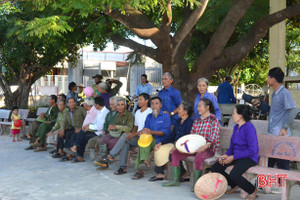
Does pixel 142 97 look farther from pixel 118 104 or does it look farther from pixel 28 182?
pixel 28 182

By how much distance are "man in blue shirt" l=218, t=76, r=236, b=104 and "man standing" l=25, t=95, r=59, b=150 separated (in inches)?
183

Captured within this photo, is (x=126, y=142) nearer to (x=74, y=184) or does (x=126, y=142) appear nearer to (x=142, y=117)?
(x=142, y=117)

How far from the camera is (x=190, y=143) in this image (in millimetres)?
5664

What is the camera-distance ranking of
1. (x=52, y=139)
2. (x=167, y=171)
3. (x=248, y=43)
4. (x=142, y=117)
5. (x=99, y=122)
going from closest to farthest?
(x=167, y=171) < (x=142, y=117) < (x=99, y=122) < (x=52, y=139) < (x=248, y=43)

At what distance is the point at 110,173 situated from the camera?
23.2 ft

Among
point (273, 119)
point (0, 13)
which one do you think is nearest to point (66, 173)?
point (273, 119)

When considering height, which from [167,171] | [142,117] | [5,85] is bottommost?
[167,171]

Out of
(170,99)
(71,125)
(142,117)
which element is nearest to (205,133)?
(170,99)

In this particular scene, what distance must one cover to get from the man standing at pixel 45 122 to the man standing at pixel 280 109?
627 cm

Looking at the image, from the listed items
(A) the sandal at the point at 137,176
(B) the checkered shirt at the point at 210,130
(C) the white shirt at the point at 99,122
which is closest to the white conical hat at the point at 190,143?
(B) the checkered shirt at the point at 210,130

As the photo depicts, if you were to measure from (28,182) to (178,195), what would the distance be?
2571 mm

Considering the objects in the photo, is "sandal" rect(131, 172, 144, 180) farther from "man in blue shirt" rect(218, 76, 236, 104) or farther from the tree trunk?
the tree trunk

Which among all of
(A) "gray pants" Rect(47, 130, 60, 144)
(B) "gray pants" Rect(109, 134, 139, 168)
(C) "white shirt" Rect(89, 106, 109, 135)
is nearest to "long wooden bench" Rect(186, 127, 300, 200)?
(B) "gray pants" Rect(109, 134, 139, 168)

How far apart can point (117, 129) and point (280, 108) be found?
3233 millimetres
